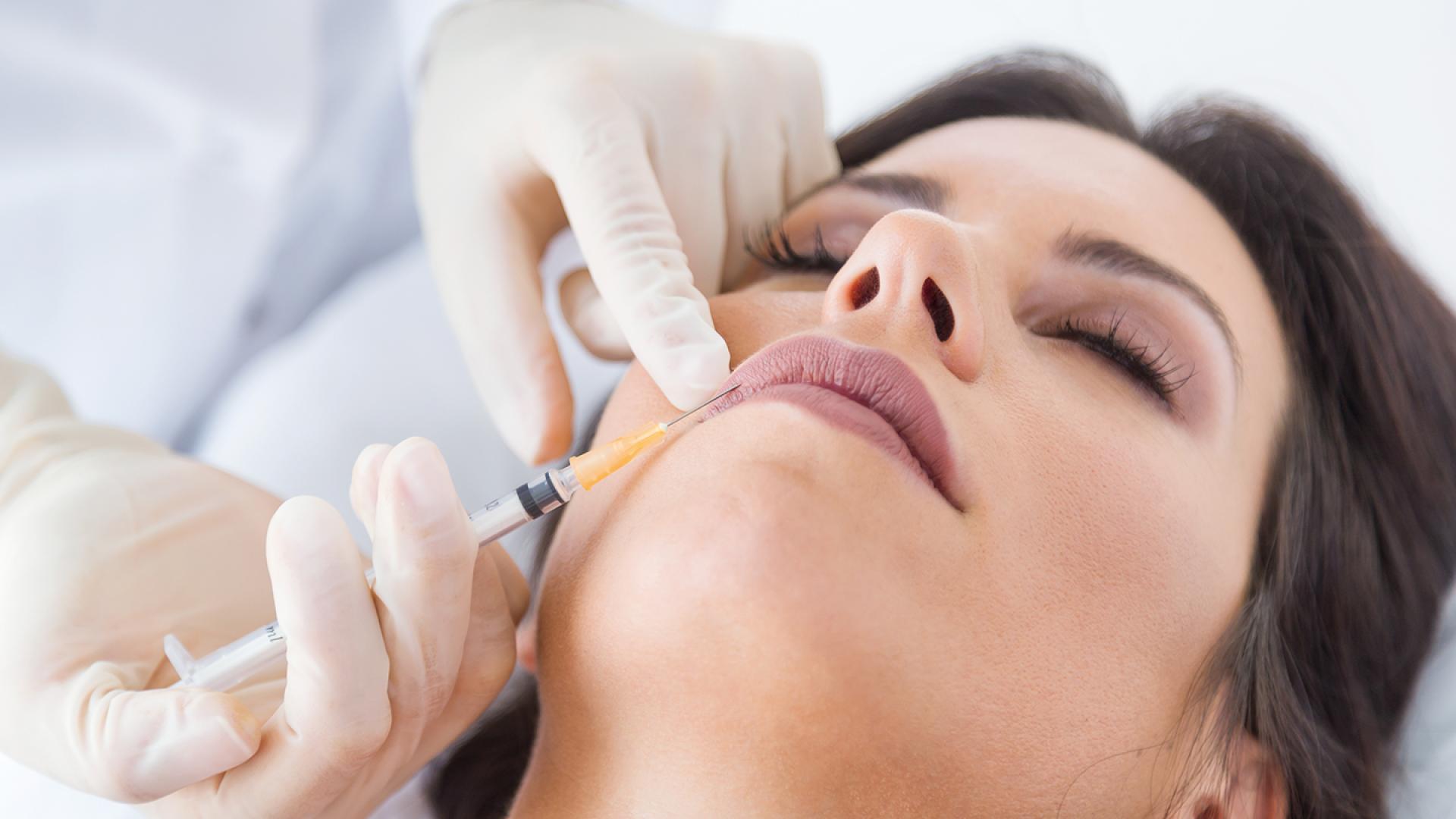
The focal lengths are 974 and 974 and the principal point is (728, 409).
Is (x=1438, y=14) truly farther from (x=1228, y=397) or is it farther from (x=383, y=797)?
(x=383, y=797)

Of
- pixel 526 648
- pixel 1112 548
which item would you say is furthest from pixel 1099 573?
pixel 526 648

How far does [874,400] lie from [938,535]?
118 millimetres

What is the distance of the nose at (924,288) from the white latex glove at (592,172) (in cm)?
18

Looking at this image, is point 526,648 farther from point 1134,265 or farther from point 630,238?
point 1134,265

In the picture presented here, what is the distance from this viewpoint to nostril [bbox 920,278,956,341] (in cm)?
82

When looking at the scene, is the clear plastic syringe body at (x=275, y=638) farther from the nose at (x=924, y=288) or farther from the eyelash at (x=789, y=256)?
the eyelash at (x=789, y=256)

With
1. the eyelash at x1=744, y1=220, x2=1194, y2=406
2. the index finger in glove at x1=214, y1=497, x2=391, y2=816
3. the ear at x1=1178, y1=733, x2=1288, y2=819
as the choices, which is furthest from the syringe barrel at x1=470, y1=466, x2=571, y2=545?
the ear at x1=1178, y1=733, x2=1288, y2=819

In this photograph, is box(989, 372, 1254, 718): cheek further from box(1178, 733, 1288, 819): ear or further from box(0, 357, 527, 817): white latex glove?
box(0, 357, 527, 817): white latex glove

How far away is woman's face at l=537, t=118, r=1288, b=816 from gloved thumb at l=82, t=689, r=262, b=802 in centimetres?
25

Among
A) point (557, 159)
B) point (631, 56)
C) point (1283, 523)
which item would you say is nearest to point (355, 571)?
point (557, 159)

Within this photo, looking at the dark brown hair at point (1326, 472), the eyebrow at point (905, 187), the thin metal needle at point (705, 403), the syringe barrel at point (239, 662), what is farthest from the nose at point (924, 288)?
the syringe barrel at point (239, 662)

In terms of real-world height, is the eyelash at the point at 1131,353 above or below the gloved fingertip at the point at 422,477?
below

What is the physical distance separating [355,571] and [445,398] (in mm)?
812

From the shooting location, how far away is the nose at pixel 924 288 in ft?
2.62
